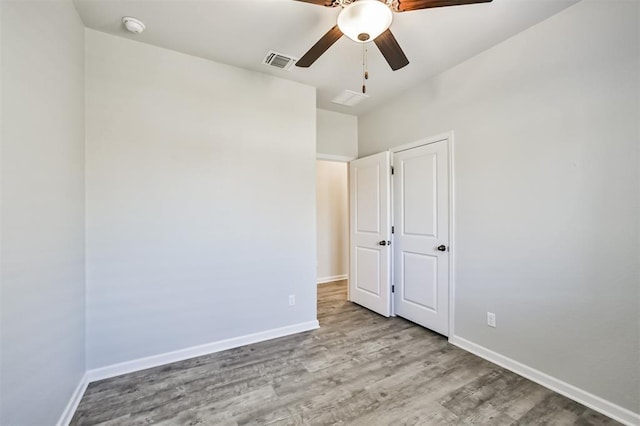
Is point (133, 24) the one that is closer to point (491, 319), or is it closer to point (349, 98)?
point (349, 98)

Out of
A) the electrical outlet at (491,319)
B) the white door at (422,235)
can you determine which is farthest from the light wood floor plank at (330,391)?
the white door at (422,235)

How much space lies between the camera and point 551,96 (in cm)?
206

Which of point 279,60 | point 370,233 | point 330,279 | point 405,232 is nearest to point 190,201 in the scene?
point 279,60

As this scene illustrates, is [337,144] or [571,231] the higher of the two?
[337,144]

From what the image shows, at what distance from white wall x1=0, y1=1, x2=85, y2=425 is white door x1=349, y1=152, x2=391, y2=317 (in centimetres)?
297

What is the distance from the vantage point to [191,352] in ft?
8.20

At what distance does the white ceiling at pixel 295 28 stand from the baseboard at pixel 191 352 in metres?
2.72

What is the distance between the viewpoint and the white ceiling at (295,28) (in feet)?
6.37

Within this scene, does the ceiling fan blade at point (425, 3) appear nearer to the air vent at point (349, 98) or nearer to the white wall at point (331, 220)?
the air vent at point (349, 98)

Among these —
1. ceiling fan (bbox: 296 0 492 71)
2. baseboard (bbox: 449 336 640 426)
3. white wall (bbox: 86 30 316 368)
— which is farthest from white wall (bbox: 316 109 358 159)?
baseboard (bbox: 449 336 640 426)

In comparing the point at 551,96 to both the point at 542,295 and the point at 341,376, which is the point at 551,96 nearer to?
the point at 542,295

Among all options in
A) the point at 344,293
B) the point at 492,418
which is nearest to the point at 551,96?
the point at 492,418

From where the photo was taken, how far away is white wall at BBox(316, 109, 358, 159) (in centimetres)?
381

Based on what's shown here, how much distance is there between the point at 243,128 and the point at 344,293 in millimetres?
3056
